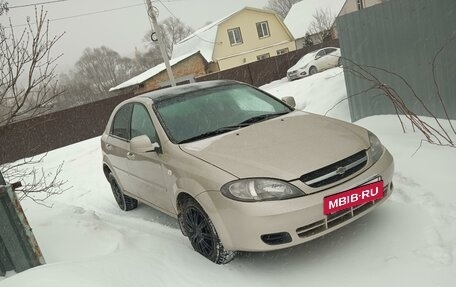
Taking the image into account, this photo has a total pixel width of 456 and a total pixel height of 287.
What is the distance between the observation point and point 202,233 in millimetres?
3779

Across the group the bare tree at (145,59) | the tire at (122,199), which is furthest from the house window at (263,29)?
the tire at (122,199)

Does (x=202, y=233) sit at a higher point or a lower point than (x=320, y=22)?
lower

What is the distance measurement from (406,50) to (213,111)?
332 cm

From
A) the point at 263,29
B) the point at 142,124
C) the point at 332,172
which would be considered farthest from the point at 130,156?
the point at 263,29

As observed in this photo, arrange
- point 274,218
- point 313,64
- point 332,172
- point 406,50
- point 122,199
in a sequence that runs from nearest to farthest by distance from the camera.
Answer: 1. point 274,218
2. point 332,172
3. point 122,199
4. point 406,50
5. point 313,64

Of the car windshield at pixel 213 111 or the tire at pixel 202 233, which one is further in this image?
the car windshield at pixel 213 111

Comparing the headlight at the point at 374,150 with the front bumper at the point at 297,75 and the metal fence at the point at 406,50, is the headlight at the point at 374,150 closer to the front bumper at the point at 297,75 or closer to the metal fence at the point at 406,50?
the metal fence at the point at 406,50

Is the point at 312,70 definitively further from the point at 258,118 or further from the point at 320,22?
the point at 320,22

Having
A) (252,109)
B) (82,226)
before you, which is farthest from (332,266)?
(82,226)

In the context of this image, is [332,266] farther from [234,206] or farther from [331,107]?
[331,107]

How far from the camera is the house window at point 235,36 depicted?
39.6m

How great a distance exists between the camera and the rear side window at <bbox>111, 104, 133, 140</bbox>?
5223 mm

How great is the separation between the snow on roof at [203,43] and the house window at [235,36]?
4.44 ft

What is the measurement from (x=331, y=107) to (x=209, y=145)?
17.0 feet
